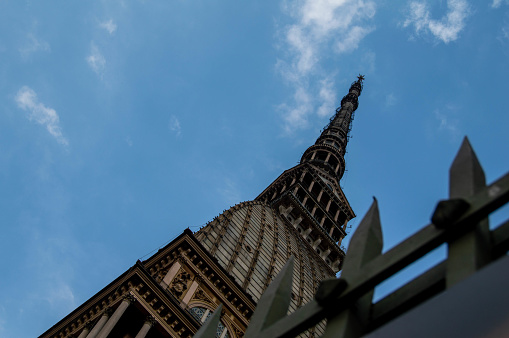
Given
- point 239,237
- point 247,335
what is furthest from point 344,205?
point 247,335

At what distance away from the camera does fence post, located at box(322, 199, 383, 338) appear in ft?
13.1

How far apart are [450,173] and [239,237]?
172 ft

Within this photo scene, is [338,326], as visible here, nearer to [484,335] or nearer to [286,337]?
[286,337]

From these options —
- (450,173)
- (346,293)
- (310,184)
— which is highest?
(310,184)

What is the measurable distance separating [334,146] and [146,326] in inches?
3134

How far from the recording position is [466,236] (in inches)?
146

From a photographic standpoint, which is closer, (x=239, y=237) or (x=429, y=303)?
(x=429, y=303)

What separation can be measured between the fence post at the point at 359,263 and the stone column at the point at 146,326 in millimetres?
21725

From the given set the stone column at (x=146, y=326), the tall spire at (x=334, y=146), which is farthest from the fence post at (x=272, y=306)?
the tall spire at (x=334, y=146)

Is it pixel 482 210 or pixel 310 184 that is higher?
pixel 310 184

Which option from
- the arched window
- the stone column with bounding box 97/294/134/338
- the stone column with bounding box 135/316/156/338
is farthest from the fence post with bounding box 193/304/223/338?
the arched window

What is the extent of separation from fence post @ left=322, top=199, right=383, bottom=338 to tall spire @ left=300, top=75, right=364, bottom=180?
8845 centimetres

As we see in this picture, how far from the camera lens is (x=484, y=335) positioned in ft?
11.5

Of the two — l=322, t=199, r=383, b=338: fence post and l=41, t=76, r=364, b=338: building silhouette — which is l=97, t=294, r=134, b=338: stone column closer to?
l=41, t=76, r=364, b=338: building silhouette
